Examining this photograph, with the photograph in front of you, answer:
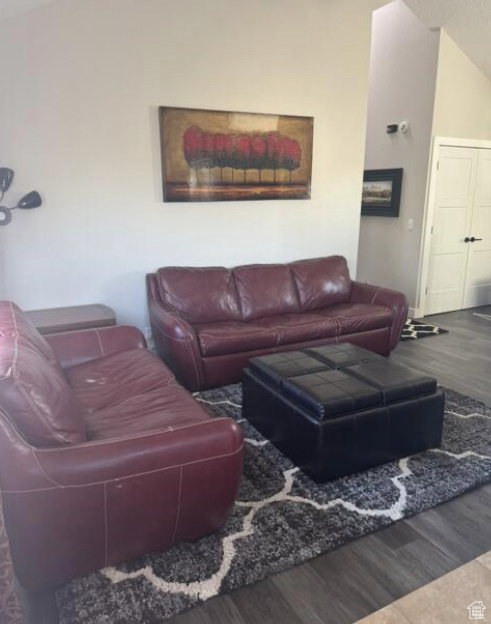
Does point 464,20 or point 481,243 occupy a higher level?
point 464,20

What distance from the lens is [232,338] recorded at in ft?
11.4

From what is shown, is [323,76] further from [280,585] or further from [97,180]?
[280,585]

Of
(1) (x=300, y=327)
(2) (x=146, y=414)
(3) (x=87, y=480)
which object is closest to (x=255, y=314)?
(1) (x=300, y=327)

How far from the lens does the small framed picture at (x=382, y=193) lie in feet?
18.8

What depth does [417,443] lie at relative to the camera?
263 centimetres

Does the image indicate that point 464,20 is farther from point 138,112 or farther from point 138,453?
point 138,453

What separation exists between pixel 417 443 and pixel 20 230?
3108mm

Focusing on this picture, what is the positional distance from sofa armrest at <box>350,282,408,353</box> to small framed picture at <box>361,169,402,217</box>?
1832 mm

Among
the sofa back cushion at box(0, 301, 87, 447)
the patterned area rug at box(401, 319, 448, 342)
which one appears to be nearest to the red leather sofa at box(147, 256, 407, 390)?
the patterned area rug at box(401, 319, 448, 342)

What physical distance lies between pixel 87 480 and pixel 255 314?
8.51 ft

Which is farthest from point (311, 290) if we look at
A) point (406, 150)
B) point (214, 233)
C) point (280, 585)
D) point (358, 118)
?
point (280, 585)

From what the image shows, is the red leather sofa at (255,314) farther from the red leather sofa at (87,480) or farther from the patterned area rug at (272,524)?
the red leather sofa at (87,480)

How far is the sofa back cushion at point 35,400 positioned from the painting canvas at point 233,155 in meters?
2.44

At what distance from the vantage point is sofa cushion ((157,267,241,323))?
12.6 feet
